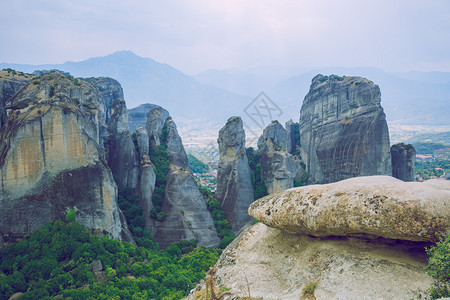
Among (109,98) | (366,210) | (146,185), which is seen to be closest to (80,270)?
(146,185)

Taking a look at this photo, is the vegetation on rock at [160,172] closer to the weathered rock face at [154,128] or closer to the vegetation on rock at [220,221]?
the weathered rock face at [154,128]

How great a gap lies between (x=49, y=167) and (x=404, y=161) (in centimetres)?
3110

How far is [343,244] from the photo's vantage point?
7871mm

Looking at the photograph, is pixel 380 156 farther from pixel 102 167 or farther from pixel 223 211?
pixel 102 167

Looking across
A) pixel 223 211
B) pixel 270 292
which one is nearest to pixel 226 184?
pixel 223 211

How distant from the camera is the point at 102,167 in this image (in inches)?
782

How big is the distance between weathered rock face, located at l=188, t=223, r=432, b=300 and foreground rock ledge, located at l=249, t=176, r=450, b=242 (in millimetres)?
496

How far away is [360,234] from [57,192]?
16336 millimetres

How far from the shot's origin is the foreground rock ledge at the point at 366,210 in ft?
20.2

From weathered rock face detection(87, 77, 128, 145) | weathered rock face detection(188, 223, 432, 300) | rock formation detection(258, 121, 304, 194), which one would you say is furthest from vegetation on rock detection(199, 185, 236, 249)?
weathered rock face detection(188, 223, 432, 300)

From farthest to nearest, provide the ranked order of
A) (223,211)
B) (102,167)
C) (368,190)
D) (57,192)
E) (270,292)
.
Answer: (223,211) < (102,167) < (57,192) < (270,292) < (368,190)

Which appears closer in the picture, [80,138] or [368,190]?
[368,190]

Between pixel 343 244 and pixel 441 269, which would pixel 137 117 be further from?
pixel 441 269

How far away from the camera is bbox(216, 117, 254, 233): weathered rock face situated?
30.5 metres
